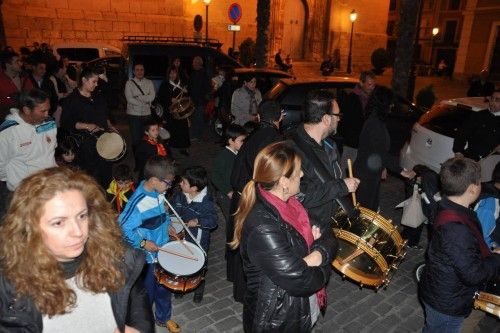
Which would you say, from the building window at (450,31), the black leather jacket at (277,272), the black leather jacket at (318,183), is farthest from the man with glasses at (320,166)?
the building window at (450,31)

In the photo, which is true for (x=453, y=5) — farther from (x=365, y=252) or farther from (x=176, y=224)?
(x=365, y=252)

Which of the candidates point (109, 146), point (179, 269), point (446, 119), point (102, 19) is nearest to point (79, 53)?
point (102, 19)

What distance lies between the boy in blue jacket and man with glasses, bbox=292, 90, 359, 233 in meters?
1.08

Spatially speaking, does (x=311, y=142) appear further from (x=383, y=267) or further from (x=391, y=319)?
(x=391, y=319)

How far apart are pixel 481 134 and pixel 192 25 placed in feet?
70.1

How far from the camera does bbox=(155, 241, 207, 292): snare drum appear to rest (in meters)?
3.30

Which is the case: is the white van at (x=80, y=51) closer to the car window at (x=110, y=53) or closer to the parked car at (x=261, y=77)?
the car window at (x=110, y=53)

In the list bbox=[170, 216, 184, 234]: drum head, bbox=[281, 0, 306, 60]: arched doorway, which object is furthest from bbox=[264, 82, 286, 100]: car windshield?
Result: bbox=[281, 0, 306, 60]: arched doorway

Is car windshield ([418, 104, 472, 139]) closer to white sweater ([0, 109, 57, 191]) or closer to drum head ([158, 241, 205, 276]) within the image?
drum head ([158, 241, 205, 276])

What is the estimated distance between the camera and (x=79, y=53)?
16.1 meters

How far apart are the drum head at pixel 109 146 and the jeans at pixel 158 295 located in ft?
8.07

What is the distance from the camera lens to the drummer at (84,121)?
5.54 m

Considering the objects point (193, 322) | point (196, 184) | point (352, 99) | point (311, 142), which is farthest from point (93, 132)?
point (352, 99)

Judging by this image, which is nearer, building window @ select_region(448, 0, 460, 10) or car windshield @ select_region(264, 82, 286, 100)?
car windshield @ select_region(264, 82, 286, 100)
